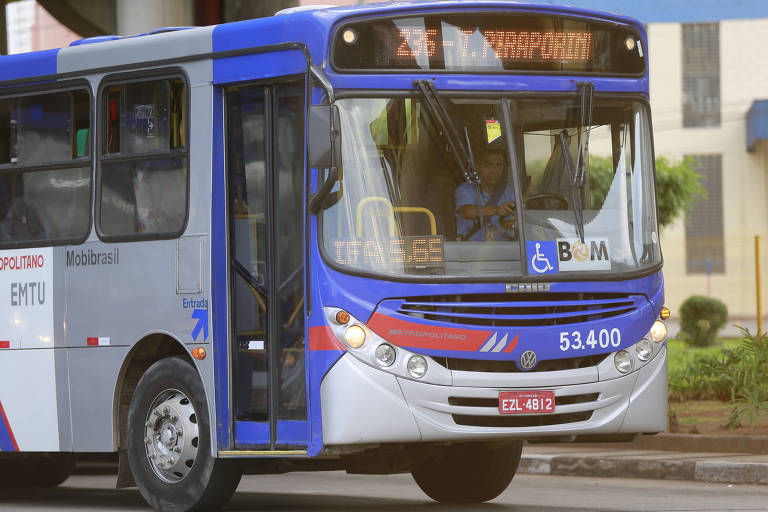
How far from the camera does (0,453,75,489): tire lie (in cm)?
1328

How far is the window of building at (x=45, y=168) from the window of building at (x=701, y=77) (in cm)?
4494

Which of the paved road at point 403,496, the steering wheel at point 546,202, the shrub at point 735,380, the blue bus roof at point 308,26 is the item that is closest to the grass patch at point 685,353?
the shrub at point 735,380

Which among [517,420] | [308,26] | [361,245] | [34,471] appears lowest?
[34,471]

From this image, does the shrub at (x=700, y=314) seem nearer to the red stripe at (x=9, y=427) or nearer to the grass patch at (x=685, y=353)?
the grass patch at (x=685, y=353)

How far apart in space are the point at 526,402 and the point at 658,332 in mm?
1062

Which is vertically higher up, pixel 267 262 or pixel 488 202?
pixel 488 202

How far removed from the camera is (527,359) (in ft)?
30.3

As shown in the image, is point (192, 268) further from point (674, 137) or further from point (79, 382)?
point (674, 137)

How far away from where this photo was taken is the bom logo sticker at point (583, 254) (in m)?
9.47

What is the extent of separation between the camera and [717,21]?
179 ft

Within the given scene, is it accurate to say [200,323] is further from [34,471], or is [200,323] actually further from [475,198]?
[34,471]

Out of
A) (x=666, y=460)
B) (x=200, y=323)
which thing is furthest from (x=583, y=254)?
(x=666, y=460)

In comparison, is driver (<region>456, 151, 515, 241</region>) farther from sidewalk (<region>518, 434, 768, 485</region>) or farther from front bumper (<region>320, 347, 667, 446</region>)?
sidewalk (<region>518, 434, 768, 485</region>)

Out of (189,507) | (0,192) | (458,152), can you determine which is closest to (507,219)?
(458,152)
